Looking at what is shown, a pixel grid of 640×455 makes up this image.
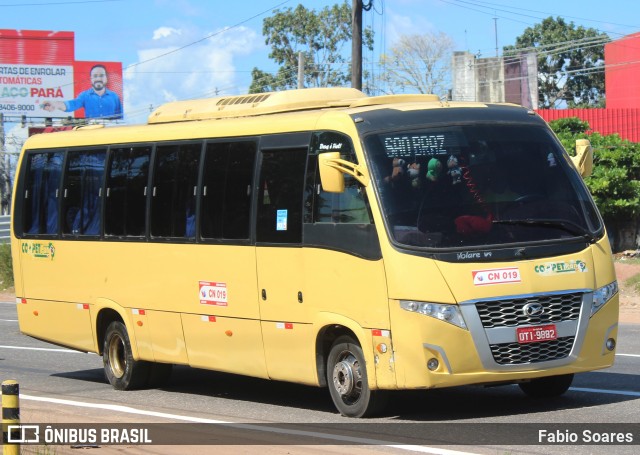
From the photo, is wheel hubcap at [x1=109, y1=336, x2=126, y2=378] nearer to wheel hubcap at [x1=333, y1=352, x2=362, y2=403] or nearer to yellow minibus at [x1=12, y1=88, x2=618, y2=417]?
yellow minibus at [x1=12, y1=88, x2=618, y2=417]

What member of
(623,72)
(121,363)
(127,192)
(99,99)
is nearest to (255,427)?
(121,363)

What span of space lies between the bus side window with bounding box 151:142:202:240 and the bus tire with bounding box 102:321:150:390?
1.54 meters

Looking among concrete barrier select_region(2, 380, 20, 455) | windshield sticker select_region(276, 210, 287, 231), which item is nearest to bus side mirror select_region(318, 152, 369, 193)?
windshield sticker select_region(276, 210, 287, 231)

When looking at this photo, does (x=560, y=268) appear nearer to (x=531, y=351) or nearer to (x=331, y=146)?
(x=531, y=351)

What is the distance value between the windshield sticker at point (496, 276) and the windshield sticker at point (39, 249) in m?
7.29

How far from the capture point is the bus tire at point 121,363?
14.4 metres

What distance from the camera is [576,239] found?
34.7ft

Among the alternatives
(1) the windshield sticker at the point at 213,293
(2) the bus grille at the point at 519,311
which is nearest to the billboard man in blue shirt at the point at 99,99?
(1) the windshield sticker at the point at 213,293

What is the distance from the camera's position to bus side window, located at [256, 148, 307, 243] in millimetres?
11523

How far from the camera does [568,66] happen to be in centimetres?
8306

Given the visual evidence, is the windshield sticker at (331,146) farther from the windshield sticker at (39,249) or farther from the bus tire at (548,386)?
the windshield sticker at (39,249)

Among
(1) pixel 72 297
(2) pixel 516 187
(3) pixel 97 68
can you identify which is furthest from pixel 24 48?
(2) pixel 516 187

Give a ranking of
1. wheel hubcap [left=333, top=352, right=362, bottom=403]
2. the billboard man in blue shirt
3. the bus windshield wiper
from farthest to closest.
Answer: the billboard man in blue shirt → wheel hubcap [left=333, top=352, right=362, bottom=403] → the bus windshield wiper

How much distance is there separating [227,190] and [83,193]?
334cm
